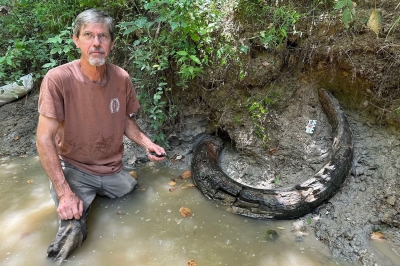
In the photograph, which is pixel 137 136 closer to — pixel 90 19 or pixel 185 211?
pixel 185 211

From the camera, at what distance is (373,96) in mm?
3338

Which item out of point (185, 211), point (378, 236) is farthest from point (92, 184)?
point (378, 236)

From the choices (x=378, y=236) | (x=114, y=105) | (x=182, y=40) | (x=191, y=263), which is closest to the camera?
(x=191, y=263)

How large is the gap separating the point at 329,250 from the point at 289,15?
246 centimetres

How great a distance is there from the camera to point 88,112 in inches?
111

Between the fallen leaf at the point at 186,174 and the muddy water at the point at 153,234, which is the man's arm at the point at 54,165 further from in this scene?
the fallen leaf at the point at 186,174

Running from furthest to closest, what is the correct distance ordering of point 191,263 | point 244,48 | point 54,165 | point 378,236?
point 244,48 < point 378,236 < point 54,165 < point 191,263

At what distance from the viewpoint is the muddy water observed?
245cm

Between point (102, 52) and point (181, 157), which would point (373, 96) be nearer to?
point (181, 157)

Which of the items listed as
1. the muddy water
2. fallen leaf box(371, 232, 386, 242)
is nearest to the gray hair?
the muddy water

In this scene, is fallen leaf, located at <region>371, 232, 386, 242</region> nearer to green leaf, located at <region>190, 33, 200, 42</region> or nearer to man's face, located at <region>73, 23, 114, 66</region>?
green leaf, located at <region>190, 33, 200, 42</region>

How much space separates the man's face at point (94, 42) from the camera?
2.65m

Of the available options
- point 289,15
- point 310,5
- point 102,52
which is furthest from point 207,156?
point 310,5

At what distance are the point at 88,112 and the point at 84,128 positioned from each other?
0.16m
